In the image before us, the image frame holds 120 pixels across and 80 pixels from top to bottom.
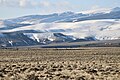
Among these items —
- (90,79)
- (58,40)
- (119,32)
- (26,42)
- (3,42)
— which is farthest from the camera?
(119,32)

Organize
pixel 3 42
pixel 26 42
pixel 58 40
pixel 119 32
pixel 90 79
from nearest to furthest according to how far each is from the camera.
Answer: pixel 90 79
pixel 3 42
pixel 26 42
pixel 58 40
pixel 119 32

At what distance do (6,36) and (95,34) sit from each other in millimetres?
49797

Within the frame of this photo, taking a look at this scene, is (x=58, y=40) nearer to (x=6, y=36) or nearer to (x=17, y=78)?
(x=6, y=36)

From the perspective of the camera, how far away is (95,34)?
191625 mm

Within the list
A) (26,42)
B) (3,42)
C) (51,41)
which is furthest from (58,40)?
(3,42)

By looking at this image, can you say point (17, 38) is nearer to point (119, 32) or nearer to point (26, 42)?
point (26, 42)

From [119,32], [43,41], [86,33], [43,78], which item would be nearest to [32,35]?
[43,41]

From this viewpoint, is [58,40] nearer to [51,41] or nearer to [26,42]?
[51,41]

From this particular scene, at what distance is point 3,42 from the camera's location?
144625mm

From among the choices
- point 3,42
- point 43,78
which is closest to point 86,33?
point 3,42

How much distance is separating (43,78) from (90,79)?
2437 mm

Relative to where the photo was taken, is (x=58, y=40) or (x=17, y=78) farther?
(x=58, y=40)

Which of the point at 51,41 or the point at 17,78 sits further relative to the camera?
the point at 51,41

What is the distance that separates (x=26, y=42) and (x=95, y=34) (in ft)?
156
